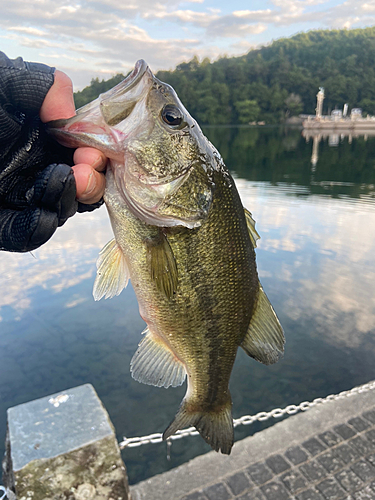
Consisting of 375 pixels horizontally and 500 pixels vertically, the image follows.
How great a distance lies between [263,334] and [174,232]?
809mm

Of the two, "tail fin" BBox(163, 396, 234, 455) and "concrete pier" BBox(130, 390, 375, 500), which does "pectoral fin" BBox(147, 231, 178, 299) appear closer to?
"tail fin" BBox(163, 396, 234, 455)

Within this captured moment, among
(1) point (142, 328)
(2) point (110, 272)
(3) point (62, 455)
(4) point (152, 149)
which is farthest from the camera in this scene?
(1) point (142, 328)

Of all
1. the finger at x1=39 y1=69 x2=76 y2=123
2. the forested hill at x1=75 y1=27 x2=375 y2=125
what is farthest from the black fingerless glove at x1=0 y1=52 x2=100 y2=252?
the forested hill at x1=75 y1=27 x2=375 y2=125

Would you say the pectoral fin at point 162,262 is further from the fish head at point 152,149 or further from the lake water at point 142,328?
the lake water at point 142,328

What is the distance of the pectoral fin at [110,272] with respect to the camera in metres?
2.10

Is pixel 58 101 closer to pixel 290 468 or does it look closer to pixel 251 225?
pixel 251 225

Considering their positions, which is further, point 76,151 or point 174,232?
point 174,232

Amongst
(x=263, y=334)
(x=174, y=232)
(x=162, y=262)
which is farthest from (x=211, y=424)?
(x=174, y=232)

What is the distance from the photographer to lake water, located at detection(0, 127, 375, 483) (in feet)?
21.0

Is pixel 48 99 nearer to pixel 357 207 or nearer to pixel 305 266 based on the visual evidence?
pixel 305 266

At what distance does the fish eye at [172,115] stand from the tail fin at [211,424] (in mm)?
1621

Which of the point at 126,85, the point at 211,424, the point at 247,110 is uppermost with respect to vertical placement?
the point at 247,110

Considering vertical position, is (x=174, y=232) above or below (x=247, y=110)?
below

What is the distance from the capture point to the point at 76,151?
1.79 meters
